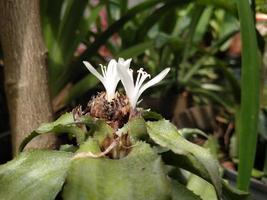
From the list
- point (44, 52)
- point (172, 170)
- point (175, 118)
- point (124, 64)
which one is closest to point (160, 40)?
point (175, 118)

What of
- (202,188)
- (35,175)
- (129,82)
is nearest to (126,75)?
(129,82)

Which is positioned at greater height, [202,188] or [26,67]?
[26,67]

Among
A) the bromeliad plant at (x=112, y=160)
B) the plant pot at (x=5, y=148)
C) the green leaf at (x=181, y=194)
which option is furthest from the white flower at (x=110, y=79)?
the plant pot at (x=5, y=148)

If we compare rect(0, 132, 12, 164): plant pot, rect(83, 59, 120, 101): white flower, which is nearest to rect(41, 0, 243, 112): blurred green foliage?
rect(0, 132, 12, 164): plant pot

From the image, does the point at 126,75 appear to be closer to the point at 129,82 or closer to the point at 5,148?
the point at 129,82

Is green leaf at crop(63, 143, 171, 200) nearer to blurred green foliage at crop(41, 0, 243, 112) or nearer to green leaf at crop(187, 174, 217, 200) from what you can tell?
green leaf at crop(187, 174, 217, 200)

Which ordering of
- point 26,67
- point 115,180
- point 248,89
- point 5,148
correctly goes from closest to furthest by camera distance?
point 115,180, point 248,89, point 26,67, point 5,148

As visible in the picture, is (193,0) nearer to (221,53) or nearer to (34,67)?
(34,67)

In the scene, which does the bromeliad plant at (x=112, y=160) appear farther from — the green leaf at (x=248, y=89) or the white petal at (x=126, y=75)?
the green leaf at (x=248, y=89)
